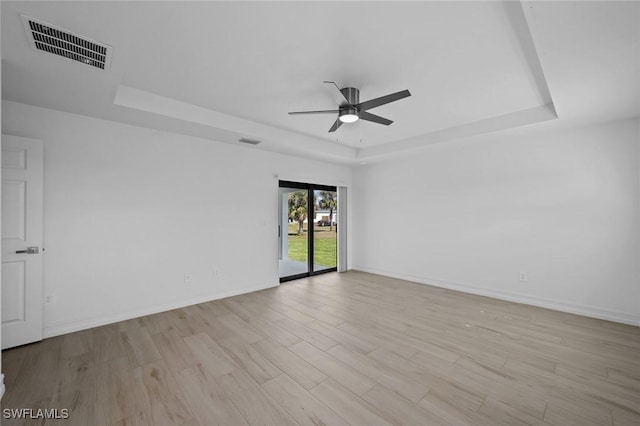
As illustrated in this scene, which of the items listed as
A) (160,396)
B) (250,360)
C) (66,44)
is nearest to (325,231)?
(250,360)

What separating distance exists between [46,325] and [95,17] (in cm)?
328

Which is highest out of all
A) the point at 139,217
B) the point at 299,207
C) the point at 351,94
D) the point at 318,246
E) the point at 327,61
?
the point at 327,61

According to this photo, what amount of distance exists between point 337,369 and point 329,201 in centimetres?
442

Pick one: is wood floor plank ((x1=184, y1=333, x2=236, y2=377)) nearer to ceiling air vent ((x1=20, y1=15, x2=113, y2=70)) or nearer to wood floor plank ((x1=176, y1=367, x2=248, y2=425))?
wood floor plank ((x1=176, y1=367, x2=248, y2=425))

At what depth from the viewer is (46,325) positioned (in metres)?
3.03

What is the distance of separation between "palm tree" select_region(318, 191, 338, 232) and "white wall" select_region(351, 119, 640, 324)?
1293mm

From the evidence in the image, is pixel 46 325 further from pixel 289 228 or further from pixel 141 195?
pixel 289 228

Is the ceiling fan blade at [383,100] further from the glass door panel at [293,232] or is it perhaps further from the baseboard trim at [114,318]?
the baseboard trim at [114,318]

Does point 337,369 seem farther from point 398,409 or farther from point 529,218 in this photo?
point 529,218

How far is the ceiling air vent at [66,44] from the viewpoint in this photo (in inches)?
74.6

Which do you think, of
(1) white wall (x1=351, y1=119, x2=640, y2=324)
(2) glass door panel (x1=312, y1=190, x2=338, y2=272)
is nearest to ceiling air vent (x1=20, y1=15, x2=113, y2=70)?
(2) glass door panel (x1=312, y1=190, x2=338, y2=272)

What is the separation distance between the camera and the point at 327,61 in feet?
8.04

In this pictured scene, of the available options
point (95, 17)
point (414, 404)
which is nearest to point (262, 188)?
point (95, 17)

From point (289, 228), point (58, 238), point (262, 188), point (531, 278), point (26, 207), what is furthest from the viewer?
point (289, 228)
